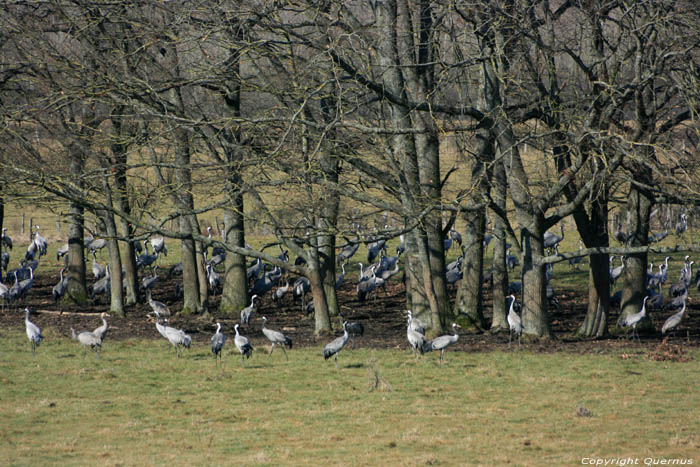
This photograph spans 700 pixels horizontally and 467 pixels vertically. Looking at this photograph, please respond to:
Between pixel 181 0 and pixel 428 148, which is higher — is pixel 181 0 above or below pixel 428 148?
above

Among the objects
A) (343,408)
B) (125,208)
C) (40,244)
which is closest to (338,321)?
(125,208)

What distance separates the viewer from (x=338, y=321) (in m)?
22.9

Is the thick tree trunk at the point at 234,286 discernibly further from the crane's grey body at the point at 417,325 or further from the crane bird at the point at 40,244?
the crane bird at the point at 40,244

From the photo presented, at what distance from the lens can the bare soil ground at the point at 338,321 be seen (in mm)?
19516

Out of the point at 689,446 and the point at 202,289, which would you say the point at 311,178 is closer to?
the point at 202,289

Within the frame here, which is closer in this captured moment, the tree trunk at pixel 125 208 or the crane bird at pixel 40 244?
the tree trunk at pixel 125 208

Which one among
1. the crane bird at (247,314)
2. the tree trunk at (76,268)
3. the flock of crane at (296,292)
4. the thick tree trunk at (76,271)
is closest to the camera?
the flock of crane at (296,292)

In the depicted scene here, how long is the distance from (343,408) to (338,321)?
955cm

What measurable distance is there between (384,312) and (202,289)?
5.28 metres

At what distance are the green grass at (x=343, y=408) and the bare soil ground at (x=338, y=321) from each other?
4.82 ft

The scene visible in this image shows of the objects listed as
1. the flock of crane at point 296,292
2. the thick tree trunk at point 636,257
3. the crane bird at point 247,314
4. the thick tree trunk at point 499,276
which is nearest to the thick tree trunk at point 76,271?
the flock of crane at point 296,292

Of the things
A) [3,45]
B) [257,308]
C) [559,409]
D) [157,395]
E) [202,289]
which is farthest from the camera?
[257,308]

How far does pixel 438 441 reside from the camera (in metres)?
11.3

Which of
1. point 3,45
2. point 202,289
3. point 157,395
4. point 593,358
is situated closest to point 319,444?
point 157,395
